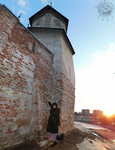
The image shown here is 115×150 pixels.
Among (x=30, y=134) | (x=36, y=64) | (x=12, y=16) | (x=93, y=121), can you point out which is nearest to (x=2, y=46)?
(x=12, y=16)

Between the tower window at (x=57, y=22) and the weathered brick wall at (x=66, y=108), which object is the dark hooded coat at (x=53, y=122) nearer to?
the weathered brick wall at (x=66, y=108)

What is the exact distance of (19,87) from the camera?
401 cm

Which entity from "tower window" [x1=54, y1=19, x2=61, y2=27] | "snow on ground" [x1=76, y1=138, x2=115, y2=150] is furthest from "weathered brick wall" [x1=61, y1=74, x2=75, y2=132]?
"tower window" [x1=54, y1=19, x2=61, y2=27]

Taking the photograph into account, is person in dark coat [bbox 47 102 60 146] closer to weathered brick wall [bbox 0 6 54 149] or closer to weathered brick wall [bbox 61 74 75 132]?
weathered brick wall [bbox 0 6 54 149]

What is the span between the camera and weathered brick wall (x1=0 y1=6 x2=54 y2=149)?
11.2ft

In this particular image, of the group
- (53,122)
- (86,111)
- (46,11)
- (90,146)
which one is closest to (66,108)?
(90,146)

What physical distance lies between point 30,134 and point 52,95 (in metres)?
2.34

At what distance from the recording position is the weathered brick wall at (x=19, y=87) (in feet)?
11.2

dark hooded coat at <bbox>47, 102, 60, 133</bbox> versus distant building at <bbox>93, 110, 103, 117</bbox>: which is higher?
dark hooded coat at <bbox>47, 102, 60, 133</bbox>

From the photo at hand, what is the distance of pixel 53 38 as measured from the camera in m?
7.62

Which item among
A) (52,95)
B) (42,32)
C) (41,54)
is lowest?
(52,95)

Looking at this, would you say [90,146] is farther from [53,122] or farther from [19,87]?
[19,87]

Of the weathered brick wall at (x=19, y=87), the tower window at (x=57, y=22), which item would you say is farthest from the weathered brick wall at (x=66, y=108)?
the tower window at (x=57, y=22)

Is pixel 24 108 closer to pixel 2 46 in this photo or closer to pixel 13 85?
pixel 13 85
